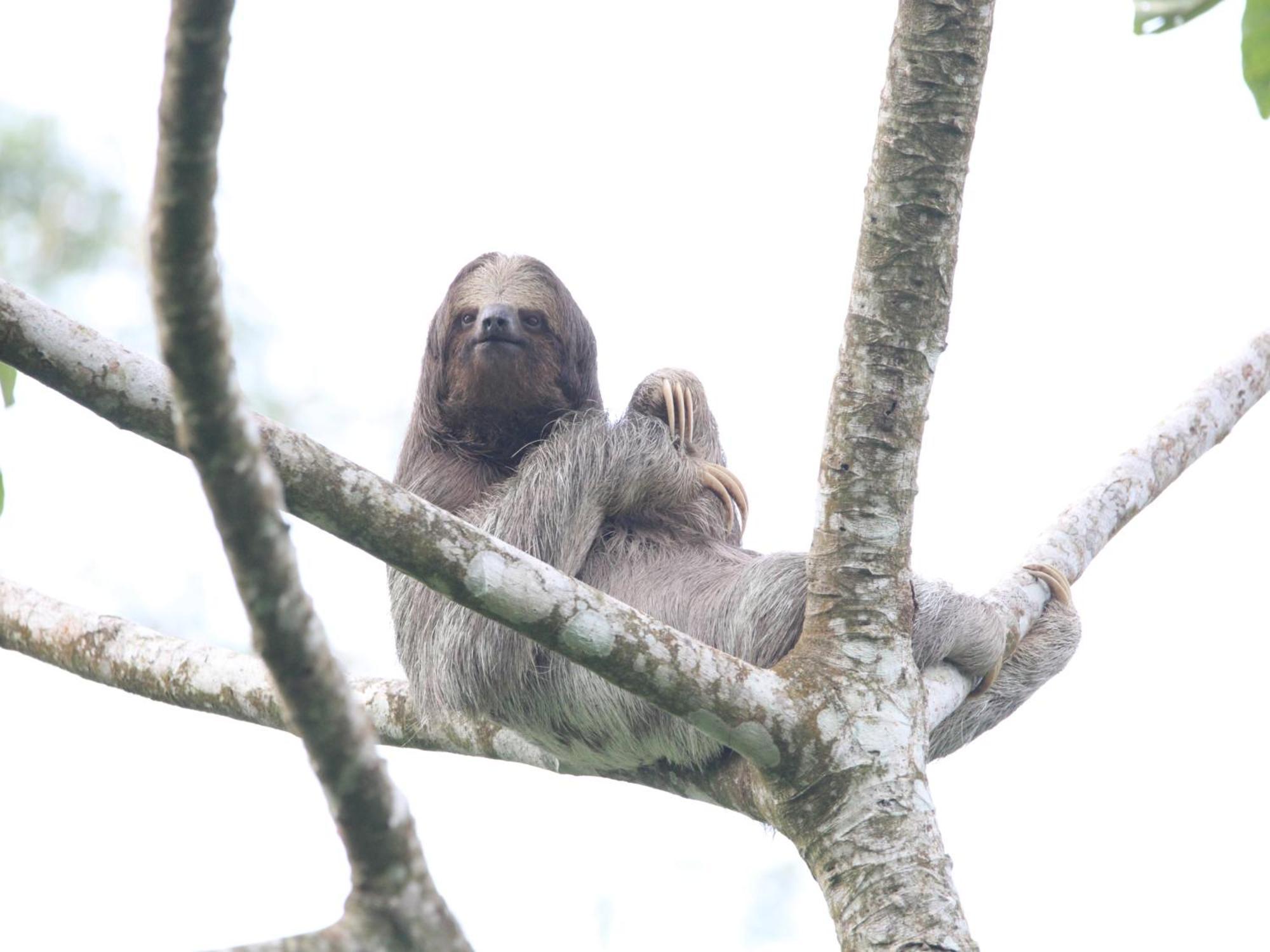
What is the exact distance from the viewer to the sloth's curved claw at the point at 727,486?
5992mm

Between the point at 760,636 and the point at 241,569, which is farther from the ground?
the point at 760,636

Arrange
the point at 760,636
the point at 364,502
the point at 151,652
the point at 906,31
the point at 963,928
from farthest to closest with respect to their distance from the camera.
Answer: the point at 151,652 < the point at 760,636 < the point at 906,31 < the point at 963,928 < the point at 364,502

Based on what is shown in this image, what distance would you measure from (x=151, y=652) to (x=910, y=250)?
4104 millimetres

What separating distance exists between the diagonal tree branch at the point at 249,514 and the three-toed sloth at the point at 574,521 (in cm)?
288

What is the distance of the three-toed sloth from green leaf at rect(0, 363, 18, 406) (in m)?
2.11

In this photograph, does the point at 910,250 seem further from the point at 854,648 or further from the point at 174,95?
the point at 174,95

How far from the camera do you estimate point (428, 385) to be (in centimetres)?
620

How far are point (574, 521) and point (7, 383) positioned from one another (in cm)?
243

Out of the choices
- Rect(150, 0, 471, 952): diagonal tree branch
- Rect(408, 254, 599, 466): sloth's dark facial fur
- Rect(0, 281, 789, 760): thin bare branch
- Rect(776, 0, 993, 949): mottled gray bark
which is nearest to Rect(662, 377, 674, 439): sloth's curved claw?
Rect(408, 254, 599, 466): sloth's dark facial fur

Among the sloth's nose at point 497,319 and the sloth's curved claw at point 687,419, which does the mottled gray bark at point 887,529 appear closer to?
the sloth's curved claw at point 687,419

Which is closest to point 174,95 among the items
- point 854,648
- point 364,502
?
point 364,502

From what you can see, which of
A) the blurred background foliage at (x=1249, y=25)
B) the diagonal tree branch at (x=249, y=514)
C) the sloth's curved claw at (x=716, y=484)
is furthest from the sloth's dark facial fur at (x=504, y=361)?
the diagonal tree branch at (x=249, y=514)

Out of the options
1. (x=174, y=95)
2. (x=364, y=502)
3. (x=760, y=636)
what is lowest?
(x=174, y=95)

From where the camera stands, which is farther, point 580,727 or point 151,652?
point 151,652
